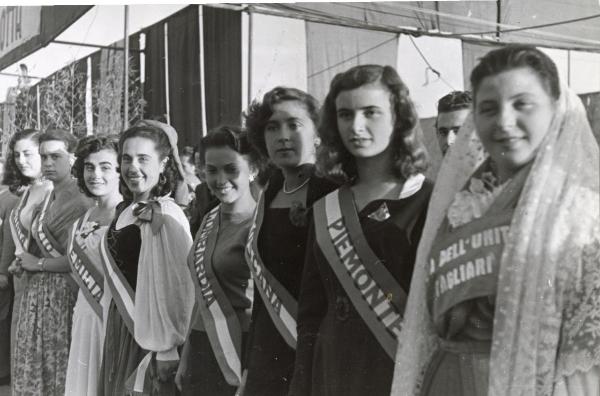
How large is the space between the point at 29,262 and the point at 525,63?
3.19m

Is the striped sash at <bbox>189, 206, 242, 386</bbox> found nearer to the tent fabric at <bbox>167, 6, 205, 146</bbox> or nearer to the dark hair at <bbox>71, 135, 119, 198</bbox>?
the dark hair at <bbox>71, 135, 119, 198</bbox>

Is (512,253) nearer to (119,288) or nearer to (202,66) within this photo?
(119,288)

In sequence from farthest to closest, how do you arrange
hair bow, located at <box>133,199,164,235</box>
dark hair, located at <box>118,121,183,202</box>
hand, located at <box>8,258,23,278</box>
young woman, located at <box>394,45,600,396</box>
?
hand, located at <box>8,258,23,278</box>
dark hair, located at <box>118,121,183,202</box>
hair bow, located at <box>133,199,164,235</box>
young woman, located at <box>394,45,600,396</box>

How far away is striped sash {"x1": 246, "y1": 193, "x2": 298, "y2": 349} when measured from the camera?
2307mm

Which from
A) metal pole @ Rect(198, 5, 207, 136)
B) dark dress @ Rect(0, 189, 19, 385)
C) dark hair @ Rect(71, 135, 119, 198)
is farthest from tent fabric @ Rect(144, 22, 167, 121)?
dark hair @ Rect(71, 135, 119, 198)

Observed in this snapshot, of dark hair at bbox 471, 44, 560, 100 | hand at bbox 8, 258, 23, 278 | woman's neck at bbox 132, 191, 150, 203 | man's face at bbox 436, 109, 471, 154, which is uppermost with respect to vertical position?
man's face at bbox 436, 109, 471, 154

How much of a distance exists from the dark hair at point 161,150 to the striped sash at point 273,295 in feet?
3.06

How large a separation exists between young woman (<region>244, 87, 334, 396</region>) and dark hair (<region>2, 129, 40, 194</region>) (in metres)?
2.78

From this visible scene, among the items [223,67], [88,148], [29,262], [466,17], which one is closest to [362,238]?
[88,148]

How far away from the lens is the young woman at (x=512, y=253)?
1.45 meters

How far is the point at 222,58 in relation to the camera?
7301 mm

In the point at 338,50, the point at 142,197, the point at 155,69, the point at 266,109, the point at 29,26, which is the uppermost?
the point at 338,50

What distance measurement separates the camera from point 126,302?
3100 millimetres

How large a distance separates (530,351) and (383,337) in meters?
0.51
